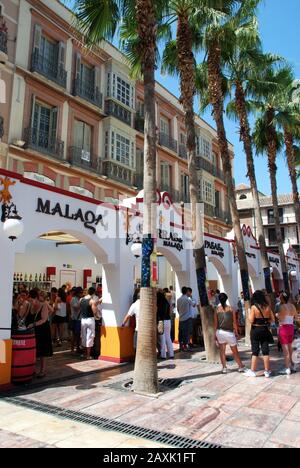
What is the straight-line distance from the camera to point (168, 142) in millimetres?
25266

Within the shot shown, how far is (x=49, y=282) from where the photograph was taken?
53.4 feet

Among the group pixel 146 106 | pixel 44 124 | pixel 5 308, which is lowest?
pixel 5 308

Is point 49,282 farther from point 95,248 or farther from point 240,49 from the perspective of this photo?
point 240,49

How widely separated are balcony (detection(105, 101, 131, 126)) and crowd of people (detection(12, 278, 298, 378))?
416 inches

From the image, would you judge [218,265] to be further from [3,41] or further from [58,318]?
[3,41]

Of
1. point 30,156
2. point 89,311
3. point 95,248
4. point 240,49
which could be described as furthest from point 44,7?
point 89,311

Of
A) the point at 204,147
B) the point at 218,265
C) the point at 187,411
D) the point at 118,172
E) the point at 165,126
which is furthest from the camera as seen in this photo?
the point at 204,147

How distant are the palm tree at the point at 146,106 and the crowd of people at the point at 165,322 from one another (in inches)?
43.5

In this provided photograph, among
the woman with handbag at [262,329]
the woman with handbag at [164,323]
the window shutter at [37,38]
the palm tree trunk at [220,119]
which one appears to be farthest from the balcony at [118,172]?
the woman with handbag at [262,329]

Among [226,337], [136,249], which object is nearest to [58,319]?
[136,249]

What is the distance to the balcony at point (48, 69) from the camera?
16.6 metres

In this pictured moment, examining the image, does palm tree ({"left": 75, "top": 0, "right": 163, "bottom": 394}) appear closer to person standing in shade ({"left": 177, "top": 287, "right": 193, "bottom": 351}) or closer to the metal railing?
person standing in shade ({"left": 177, "top": 287, "right": 193, "bottom": 351})

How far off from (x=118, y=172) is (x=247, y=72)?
26.3 ft

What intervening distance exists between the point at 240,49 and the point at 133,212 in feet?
24.1
